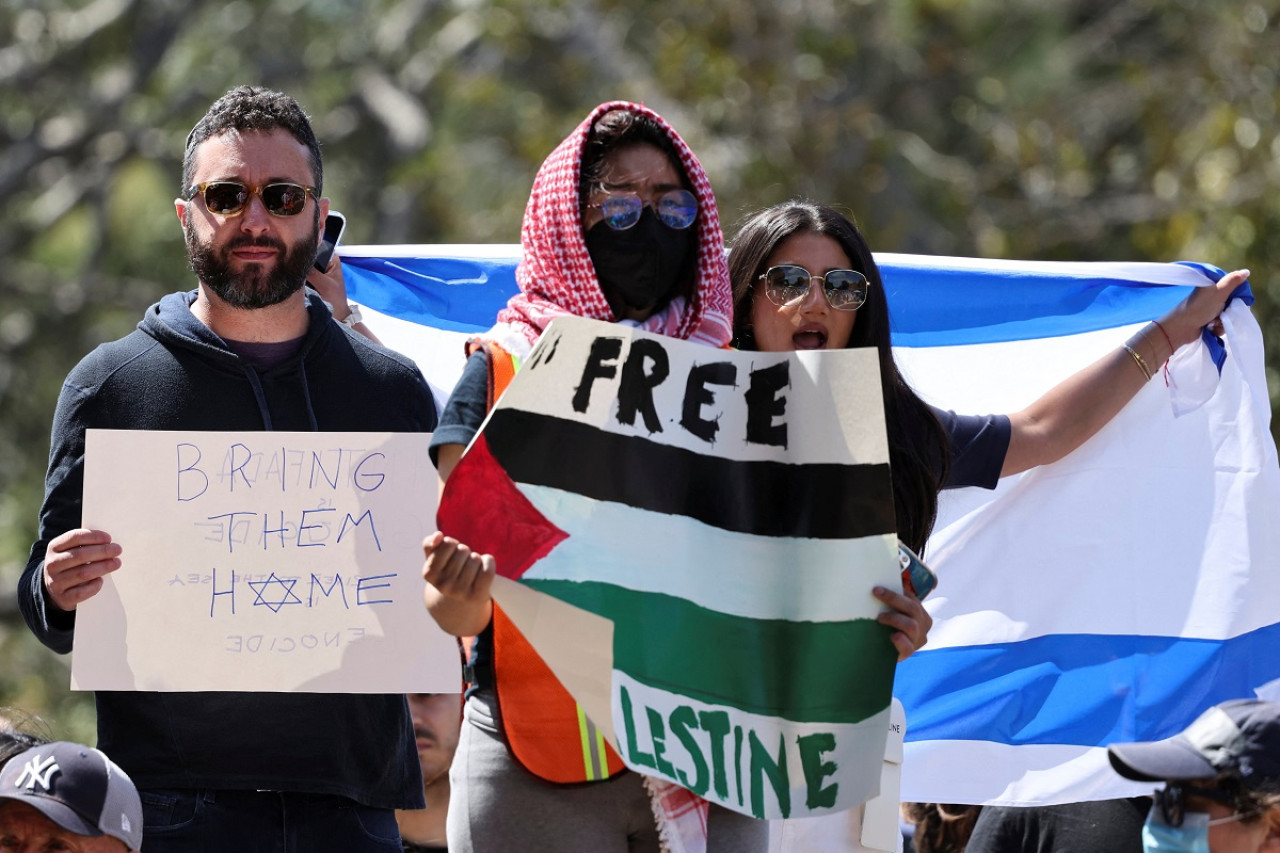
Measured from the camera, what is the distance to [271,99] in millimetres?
3654

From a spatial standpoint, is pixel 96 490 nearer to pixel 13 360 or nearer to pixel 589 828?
pixel 589 828

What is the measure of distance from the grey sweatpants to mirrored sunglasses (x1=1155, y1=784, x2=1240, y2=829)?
1.01 meters

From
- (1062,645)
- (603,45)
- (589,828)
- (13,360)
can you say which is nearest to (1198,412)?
(1062,645)

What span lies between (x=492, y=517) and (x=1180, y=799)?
1.39m

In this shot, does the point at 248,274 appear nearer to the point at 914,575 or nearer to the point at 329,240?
the point at 329,240

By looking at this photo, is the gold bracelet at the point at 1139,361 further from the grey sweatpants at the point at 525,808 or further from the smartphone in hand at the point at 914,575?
the grey sweatpants at the point at 525,808

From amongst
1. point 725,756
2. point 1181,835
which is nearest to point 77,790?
point 725,756

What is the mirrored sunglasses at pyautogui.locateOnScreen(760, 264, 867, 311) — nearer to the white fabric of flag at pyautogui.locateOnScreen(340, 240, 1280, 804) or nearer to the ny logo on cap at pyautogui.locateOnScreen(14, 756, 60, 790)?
the white fabric of flag at pyautogui.locateOnScreen(340, 240, 1280, 804)

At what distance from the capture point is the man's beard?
356 centimetres

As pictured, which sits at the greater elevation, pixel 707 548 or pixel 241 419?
pixel 241 419

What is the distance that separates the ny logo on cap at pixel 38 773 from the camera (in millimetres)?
3594

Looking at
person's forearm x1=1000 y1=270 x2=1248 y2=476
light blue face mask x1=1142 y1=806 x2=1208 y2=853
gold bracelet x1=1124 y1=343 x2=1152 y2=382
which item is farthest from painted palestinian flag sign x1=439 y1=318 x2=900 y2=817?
gold bracelet x1=1124 y1=343 x2=1152 y2=382

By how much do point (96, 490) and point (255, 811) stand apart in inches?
24.7

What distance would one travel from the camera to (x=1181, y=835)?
11.4 ft
